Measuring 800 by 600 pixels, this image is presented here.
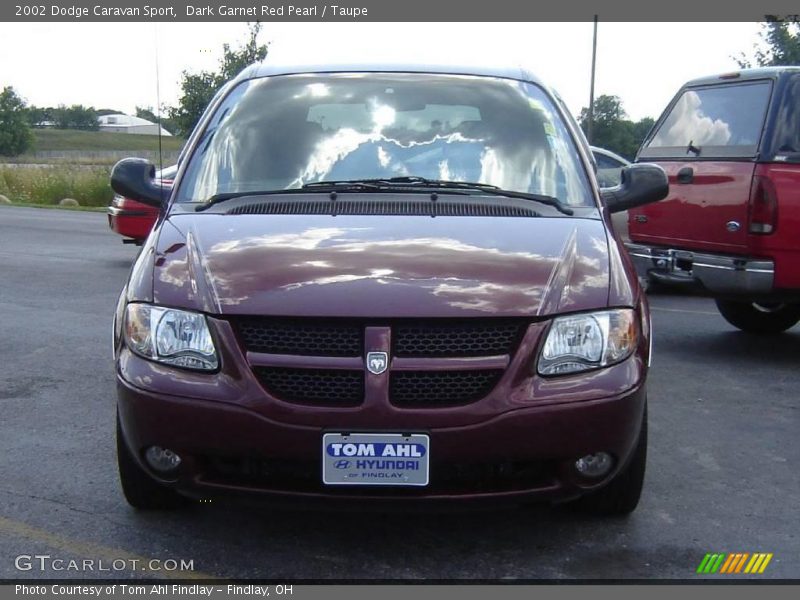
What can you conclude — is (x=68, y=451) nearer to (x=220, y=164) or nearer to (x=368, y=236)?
(x=220, y=164)

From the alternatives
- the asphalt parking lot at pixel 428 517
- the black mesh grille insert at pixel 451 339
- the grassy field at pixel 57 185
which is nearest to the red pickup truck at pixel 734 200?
the asphalt parking lot at pixel 428 517

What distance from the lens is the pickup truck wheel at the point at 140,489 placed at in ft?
12.6

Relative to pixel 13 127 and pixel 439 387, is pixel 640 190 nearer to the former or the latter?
pixel 439 387

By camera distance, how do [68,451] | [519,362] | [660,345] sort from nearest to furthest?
1. [519,362]
2. [68,451]
3. [660,345]

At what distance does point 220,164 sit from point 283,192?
382mm

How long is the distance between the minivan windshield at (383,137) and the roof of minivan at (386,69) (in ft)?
0.21

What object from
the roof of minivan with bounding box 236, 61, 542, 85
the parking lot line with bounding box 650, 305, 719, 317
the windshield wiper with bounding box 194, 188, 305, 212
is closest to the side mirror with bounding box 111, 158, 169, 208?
the windshield wiper with bounding box 194, 188, 305, 212

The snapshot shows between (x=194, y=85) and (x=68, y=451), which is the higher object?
(x=194, y=85)

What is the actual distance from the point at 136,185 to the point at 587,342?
7.28ft

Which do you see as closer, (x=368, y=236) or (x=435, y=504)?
(x=435, y=504)

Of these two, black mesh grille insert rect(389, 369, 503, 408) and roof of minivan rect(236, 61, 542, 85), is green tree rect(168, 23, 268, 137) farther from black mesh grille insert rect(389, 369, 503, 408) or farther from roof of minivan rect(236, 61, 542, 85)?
black mesh grille insert rect(389, 369, 503, 408)

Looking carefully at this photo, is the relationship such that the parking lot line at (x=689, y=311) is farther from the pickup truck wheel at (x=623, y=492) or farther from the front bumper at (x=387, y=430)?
the front bumper at (x=387, y=430)

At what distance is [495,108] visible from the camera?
4.82 meters

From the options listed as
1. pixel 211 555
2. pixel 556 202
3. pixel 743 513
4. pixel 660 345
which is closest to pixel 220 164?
pixel 556 202
